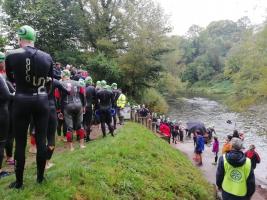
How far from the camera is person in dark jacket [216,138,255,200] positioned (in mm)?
5918

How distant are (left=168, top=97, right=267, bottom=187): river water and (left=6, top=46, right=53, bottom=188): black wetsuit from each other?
16139 millimetres

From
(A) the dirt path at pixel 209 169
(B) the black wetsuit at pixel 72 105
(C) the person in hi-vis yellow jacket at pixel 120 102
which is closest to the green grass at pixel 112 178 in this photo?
(B) the black wetsuit at pixel 72 105

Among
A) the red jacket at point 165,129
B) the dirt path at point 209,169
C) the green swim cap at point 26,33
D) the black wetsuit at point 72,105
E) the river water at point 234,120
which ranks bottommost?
the river water at point 234,120

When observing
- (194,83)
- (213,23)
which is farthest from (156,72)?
(213,23)

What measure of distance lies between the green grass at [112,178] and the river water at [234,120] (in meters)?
10.6

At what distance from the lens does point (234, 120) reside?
4122cm

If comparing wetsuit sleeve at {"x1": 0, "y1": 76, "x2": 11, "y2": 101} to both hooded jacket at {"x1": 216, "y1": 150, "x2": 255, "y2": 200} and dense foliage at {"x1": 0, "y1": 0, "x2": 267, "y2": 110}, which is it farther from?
dense foliage at {"x1": 0, "y1": 0, "x2": 267, "y2": 110}

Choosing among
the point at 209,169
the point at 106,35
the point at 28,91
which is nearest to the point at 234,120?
the point at 106,35

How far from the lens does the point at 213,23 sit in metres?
125

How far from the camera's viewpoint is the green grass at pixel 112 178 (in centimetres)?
566

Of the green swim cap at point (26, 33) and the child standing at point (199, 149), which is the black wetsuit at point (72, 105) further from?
the child standing at point (199, 149)

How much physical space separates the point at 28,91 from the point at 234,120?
38836mm

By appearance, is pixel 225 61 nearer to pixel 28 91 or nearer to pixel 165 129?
pixel 165 129

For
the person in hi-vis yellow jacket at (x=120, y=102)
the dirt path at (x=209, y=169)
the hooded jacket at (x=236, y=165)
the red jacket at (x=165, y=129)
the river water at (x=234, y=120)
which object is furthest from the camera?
the river water at (x=234, y=120)
